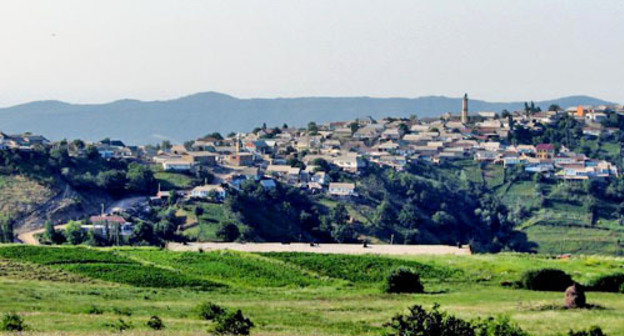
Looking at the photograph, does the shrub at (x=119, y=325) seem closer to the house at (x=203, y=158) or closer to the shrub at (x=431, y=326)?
the shrub at (x=431, y=326)

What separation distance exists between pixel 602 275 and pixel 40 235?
63.8 meters

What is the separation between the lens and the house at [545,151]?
17561cm

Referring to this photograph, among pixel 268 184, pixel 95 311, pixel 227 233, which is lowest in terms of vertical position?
pixel 227 233

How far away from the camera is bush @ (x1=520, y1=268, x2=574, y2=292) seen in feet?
148

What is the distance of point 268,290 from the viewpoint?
46.4m

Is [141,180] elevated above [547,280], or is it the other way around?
[547,280]

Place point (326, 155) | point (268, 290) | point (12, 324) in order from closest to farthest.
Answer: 1. point (12, 324)
2. point (268, 290)
3. point (326, 155)

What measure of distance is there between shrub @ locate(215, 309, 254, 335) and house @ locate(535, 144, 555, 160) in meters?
154

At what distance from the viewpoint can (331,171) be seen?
5709 inches

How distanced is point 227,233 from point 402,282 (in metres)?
57.2

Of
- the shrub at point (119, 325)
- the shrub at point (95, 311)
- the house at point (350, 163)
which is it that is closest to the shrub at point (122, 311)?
the shrub at point (95, 311)

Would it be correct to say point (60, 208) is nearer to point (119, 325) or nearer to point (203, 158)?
point (203, 158)

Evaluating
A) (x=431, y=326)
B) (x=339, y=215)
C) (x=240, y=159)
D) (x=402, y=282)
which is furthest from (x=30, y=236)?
(x=431, y=326)

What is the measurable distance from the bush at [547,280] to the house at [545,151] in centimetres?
13247
